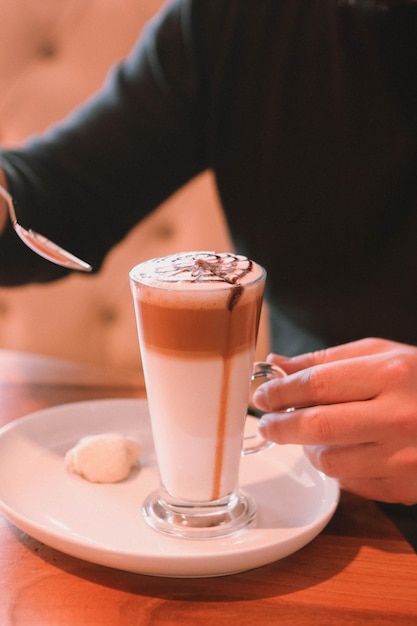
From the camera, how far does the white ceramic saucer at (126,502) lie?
0.44 m

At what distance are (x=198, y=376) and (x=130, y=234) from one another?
802 millimetres

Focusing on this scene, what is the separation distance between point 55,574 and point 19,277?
57 cm

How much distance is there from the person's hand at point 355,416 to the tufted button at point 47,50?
1028 mm

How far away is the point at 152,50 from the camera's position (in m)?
1.09

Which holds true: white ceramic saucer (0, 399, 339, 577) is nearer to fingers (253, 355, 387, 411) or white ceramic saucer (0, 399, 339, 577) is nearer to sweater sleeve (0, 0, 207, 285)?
fingers (253, 355, 387, 411)

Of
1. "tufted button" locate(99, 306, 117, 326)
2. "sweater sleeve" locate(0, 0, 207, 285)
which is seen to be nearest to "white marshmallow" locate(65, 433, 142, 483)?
"sweater sleeve" locate(0, 0, 207, 285)

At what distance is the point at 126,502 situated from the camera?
54cm

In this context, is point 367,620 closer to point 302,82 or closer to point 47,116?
point 302,82

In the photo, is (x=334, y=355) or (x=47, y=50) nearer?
(x=334, y=355)

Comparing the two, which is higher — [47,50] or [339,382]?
[47,50]

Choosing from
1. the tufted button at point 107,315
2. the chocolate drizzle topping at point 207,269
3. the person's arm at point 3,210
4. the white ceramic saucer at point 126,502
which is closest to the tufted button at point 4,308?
the tufted button at point 107,315

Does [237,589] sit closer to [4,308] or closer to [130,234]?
[130,234]

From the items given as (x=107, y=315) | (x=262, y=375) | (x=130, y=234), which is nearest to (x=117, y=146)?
(x=130, y=234)

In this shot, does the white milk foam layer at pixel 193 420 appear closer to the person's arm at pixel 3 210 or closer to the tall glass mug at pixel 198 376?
the tall glass mug at pixel 198 376
